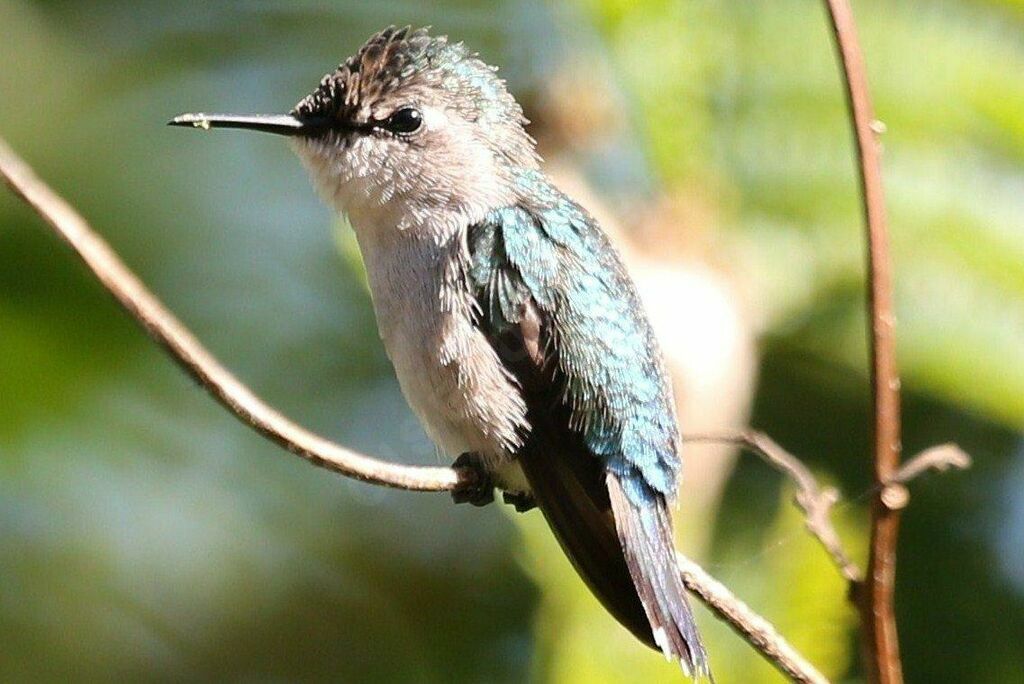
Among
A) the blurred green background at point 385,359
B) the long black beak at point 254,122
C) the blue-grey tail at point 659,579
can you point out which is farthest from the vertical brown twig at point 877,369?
the long black beak at point 254,122

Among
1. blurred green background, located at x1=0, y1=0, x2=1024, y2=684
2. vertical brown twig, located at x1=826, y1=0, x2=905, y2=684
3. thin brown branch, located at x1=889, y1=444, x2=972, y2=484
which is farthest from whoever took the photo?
blurred green background, located at x1=0, y1=0, x2=1024, y2=684

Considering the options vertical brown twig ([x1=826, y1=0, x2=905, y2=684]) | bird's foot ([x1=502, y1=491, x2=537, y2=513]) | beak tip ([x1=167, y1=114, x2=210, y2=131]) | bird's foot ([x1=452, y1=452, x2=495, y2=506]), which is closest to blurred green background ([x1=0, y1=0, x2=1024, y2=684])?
bird's foot ([x1=502, y1=491, x2=537, y2=513])

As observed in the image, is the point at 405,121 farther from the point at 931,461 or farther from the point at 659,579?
the point at 931,461

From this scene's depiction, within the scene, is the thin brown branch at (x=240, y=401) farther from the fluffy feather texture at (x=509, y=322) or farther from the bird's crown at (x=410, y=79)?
the bird's crown at (x=410, y=79)

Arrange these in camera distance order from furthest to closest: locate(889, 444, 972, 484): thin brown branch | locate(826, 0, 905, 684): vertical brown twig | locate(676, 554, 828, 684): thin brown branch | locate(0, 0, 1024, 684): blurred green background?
locate(0, 0, 1024, 684): blurred green background
locate(889, 444, 972, 484): thin brown branch
locate(826, 0, 905, 684): vertical brown twig
locate(676, 554, 828, 684): thin brown branch

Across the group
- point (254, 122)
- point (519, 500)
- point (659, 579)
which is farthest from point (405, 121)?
point (659, 579)

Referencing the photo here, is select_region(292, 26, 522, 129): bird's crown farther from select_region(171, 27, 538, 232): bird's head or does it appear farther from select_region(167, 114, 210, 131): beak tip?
select_region(167, 114, 210, 131): beak tip

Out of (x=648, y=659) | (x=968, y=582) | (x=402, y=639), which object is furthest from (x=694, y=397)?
(x=402, y=639)
